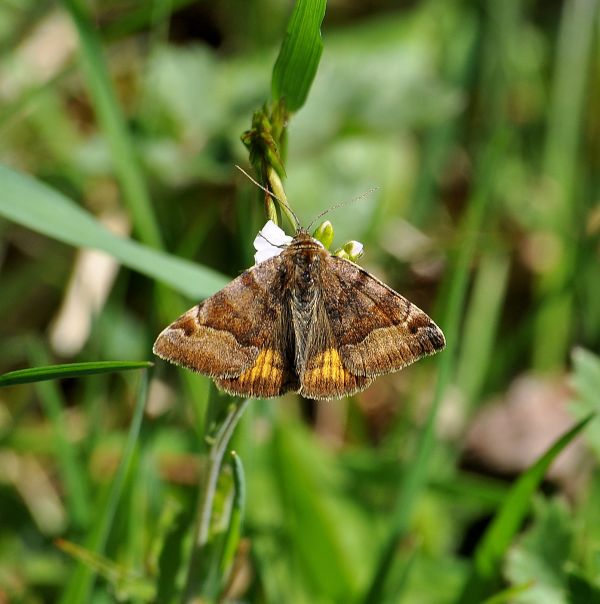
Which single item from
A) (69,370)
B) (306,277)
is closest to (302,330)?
(306,277)

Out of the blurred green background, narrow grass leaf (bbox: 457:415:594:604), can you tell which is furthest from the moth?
narrow grass leaf (bbox: 457:415:594:604)

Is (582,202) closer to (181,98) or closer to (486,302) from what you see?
(486,302)

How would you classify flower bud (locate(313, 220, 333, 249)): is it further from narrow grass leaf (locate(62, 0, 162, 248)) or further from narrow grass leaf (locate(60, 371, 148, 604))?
narrow grass leaf (locate(62, 0, 162, 248))

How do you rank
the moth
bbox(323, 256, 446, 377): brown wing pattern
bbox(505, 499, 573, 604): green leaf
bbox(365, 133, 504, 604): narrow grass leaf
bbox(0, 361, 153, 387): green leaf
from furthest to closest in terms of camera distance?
bbox(365, 133, 504, 604): narrow grass leaf < bbox(505, 499, 573, 604): green leaf < bbox(323, 256, 446, 377): brown wing pattern < the moth < bbox(0, 361, 153, 387): green leaf

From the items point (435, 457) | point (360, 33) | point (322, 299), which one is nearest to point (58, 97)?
point (360, 33)

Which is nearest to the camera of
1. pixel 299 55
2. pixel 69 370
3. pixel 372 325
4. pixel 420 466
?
pixel 69 370

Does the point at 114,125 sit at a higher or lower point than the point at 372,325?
higher

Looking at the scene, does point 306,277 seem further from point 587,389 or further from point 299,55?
point 587,389
